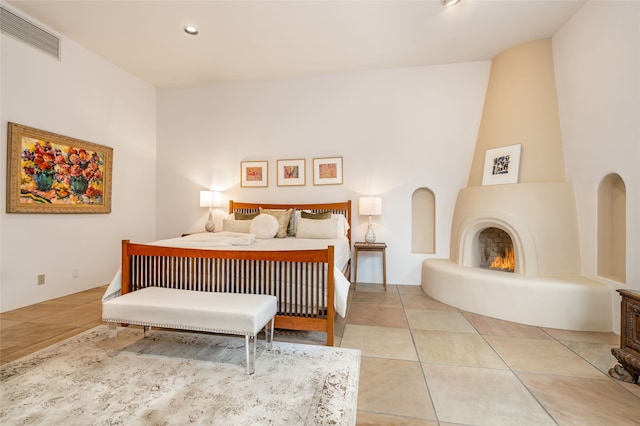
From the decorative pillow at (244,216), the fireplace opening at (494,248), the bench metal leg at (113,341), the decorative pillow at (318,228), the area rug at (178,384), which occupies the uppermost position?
the decorative pillow at (244,216)

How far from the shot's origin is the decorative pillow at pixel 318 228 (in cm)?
376

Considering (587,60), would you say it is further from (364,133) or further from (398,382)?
(398,382)

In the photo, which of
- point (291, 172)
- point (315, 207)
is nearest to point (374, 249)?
point (315, 207)

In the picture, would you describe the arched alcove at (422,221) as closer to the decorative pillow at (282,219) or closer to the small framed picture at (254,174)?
the decorative pillow at (282,219)

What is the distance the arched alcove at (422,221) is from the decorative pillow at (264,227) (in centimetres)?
218

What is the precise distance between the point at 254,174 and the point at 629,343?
460cm

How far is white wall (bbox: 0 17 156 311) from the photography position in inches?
123

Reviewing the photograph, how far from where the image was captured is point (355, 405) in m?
1.62

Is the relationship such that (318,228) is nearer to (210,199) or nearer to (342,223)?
(342,223)

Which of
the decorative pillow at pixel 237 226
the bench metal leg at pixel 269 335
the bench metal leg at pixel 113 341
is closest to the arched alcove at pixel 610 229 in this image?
the bench metal leg at pixel 269 335

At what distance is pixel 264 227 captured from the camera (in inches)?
146

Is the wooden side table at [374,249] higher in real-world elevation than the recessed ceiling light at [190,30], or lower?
lower

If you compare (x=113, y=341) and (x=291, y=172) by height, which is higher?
(x=291, y=172)

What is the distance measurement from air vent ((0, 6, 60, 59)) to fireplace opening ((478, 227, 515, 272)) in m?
5.98
